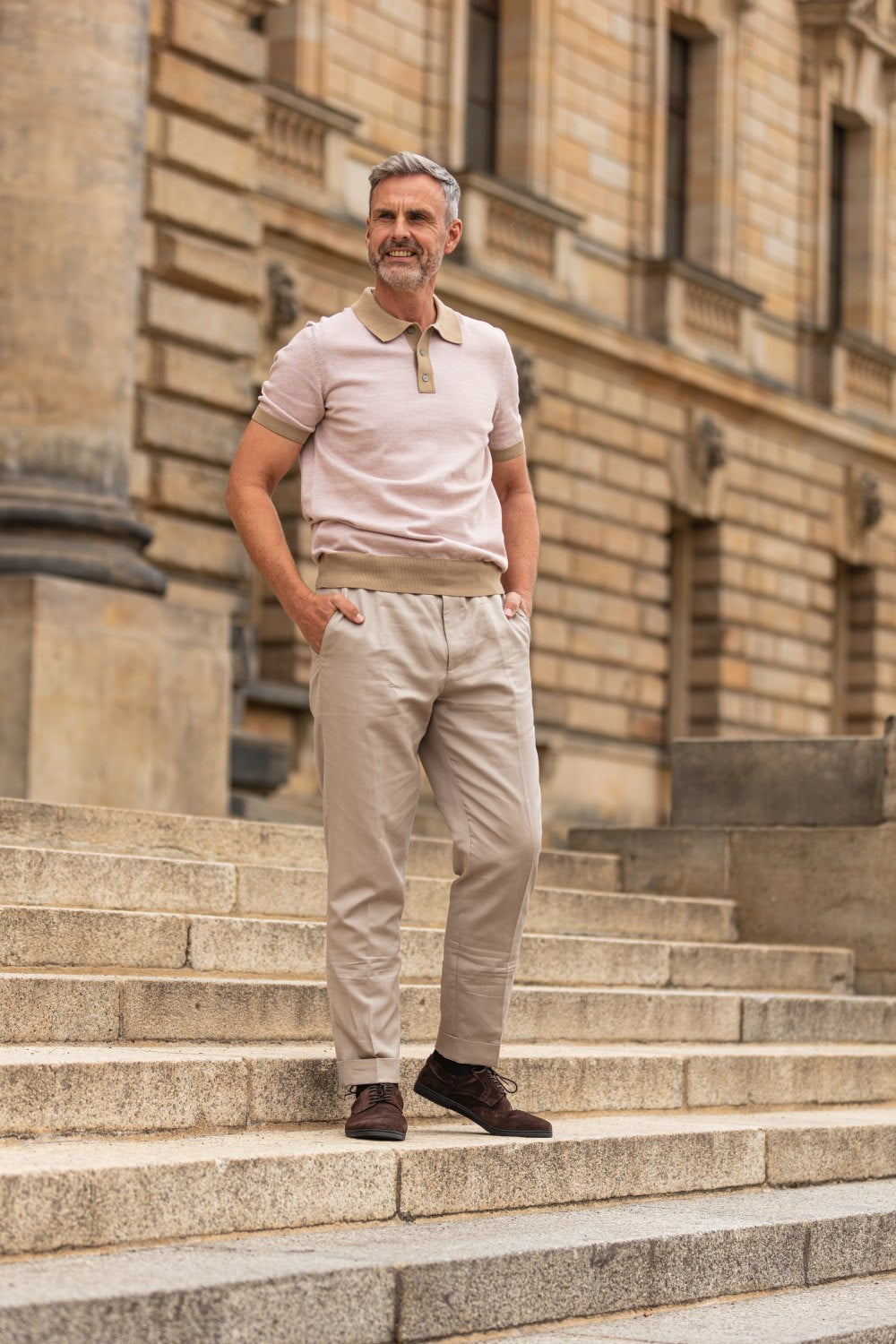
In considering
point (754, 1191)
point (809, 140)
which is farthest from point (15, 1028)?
point (809, 140)

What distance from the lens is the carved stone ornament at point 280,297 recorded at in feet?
54.9

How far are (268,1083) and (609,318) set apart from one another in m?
17.4

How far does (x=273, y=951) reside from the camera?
19.5ft

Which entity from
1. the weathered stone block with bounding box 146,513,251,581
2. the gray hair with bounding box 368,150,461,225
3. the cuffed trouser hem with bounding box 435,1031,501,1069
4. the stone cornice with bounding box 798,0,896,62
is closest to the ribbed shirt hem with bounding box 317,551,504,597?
the gray hair with bounding box 368,150,461,225

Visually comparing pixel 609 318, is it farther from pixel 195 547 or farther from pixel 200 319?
pixel 195 547

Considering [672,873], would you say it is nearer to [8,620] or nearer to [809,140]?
[8,620]

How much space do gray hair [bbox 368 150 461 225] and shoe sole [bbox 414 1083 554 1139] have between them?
5.80 ft

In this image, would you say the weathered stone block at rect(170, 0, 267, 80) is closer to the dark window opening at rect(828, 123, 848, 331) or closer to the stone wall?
the stone wall

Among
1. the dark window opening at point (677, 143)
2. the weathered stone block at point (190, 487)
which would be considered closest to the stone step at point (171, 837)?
the weathered stone block at point (190, 487)

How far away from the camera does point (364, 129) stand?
18766 mm

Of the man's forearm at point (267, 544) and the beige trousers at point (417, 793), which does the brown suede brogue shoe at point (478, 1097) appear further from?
the man's forearm at point (267, 544)

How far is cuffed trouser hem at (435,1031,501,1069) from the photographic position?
4844 millimetres

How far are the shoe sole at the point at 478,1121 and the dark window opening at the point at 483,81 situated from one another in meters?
16.8

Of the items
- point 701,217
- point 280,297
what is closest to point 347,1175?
point 280,297
